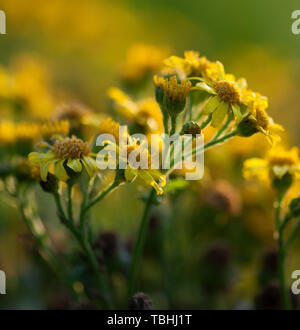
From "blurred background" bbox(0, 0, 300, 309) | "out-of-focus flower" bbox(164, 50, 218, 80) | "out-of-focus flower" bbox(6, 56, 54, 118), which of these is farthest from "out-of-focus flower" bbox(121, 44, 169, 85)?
"out-of-focus flower" bbox(164, 50, 218, 80)

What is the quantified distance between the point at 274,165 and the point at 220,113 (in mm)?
530

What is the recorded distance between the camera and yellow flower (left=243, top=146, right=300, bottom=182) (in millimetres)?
2125

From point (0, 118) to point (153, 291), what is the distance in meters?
1.67

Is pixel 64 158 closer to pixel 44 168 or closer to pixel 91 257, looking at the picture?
pixel 44 168

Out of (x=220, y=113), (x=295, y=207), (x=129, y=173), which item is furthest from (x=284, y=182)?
(x=129, y=173)

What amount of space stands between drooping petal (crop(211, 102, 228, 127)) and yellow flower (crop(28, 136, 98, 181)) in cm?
49

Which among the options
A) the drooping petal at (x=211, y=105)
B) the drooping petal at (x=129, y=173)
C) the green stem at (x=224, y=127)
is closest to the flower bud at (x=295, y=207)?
the green stem at (x=224, y=127)

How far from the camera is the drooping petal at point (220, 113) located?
180cm

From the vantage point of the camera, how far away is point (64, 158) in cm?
181

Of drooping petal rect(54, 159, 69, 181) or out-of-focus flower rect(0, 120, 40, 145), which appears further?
out-of-focus flower rect(0, 120, 40, 145)

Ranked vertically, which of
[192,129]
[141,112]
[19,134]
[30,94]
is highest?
[30,94]

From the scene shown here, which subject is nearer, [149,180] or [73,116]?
[149,180]

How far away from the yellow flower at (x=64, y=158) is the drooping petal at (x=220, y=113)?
49cm

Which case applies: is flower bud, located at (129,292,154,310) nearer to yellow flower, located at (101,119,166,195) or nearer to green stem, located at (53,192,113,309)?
green stem, located at (53,192,113,309)
